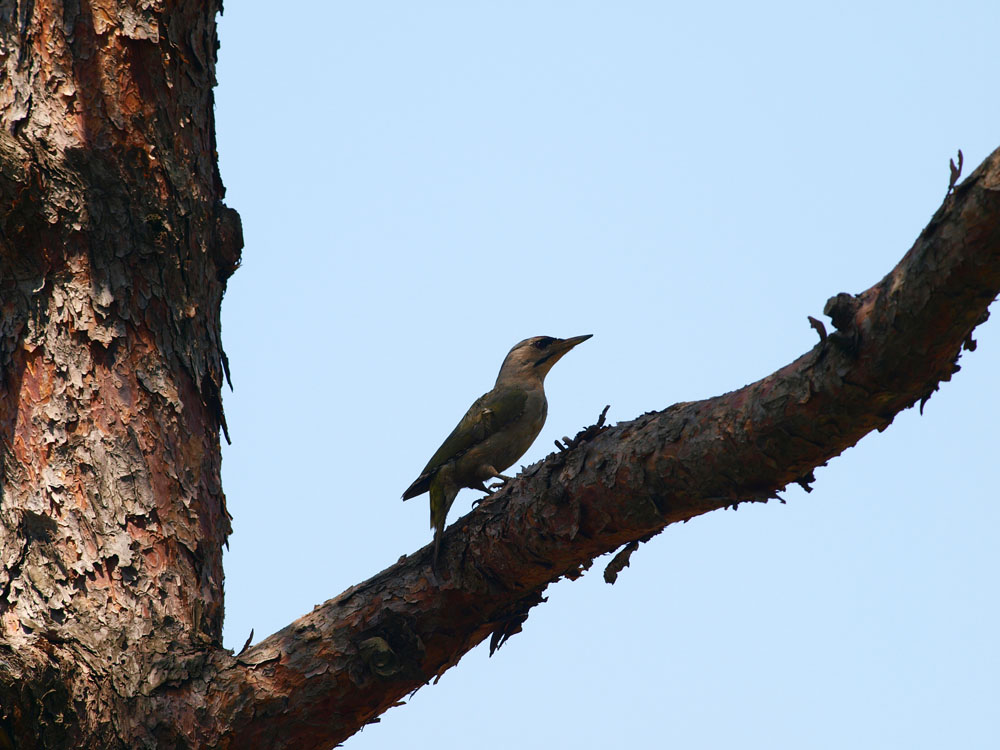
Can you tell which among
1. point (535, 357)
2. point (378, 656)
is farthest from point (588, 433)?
point (535, 357)

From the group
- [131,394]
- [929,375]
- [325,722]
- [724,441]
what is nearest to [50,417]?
[131,394]

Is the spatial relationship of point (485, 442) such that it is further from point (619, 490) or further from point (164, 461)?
point (619, 490)

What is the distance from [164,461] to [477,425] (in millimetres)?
2689

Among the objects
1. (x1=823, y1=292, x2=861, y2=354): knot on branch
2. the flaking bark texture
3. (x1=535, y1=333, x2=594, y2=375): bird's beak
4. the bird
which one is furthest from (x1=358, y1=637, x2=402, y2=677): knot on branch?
(x1=535, y1=333, x2=594, y2=375): bird's beak

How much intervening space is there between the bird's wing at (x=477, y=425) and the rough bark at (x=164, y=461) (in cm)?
201

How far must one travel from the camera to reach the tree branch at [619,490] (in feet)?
9.30

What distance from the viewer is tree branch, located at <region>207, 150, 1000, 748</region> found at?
9.30 feet

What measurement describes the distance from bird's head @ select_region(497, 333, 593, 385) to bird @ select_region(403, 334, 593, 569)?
0.23 ft

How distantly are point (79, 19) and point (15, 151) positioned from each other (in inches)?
33.0

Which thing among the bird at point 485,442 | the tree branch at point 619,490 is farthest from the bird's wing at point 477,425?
the tree branch at point 619,490

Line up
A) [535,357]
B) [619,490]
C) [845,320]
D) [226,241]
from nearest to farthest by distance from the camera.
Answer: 1. [845,320]
2. [619,490]
3. [226,241]
4. [535,357]

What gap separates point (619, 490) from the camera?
12.2 feet

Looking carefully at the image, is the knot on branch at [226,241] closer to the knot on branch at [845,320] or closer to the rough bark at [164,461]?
the rough bark at [164,461]

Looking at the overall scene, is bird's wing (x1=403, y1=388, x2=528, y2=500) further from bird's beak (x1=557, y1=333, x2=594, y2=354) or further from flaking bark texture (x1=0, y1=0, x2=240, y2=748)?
flaking bark texture (x1=0, y1=0, x2=240, y2=748)
